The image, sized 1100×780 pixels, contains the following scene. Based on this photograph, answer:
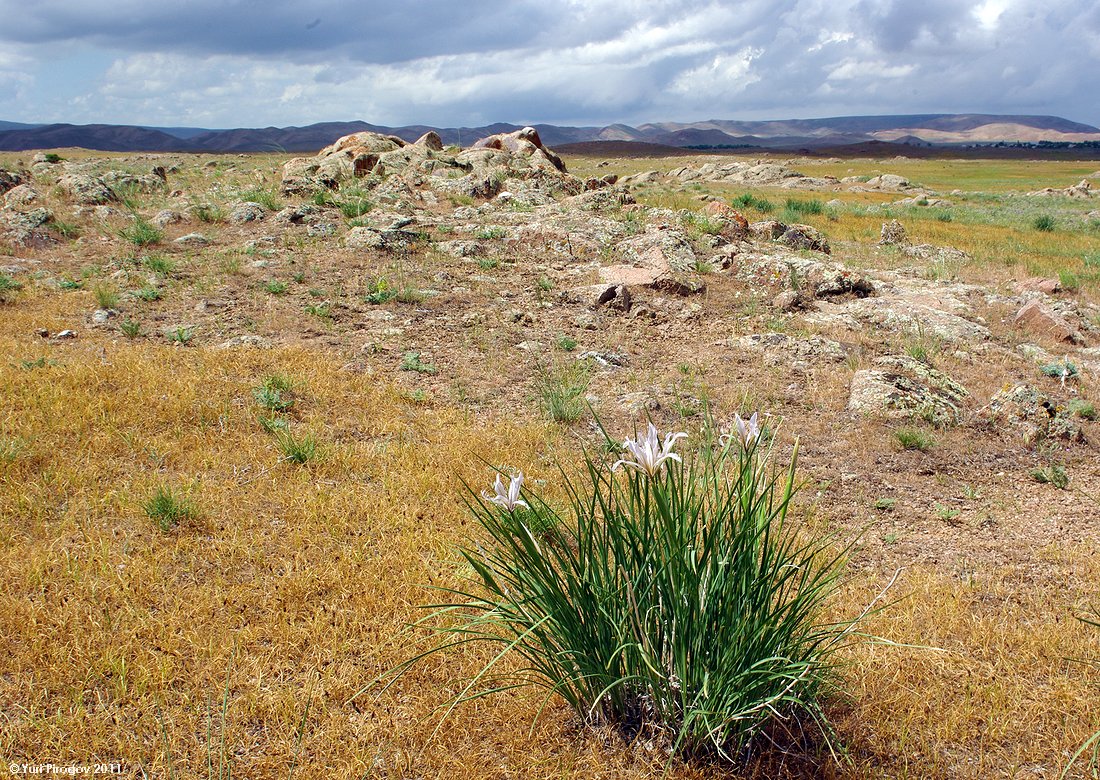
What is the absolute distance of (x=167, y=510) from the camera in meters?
3.81

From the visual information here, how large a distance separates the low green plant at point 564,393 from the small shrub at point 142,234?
6.77 meters

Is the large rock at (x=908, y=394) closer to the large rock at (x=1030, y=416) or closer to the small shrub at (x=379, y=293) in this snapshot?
the large rock at (x=1030, y=416)

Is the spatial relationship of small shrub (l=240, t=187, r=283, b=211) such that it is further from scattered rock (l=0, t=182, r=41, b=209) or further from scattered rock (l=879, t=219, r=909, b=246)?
scattered rock (l=879, t=219, r=909, b=246)

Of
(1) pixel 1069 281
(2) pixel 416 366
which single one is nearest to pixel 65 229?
(2) pixel 416 366

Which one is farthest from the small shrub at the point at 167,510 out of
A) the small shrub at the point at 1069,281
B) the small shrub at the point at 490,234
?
the small shrub at the point at 1069,281

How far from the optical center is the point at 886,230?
561 inches

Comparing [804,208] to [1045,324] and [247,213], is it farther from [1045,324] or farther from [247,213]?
[247,213]

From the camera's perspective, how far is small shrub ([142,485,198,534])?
148 inches

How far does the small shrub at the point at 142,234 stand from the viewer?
977cm

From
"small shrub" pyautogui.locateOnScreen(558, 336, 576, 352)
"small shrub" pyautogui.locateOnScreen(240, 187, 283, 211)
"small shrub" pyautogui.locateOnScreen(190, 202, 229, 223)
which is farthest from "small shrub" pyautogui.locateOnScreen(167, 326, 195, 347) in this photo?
"small shrub" pyautogui.locateOnScreen(240, 187, 283, 211)

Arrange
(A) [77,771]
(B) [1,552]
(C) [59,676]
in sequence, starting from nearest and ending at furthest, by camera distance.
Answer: (A) [77,771] < (C) [59,676] < (B) [1,552]

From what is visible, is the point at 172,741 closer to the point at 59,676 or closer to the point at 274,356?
the point at 59,676

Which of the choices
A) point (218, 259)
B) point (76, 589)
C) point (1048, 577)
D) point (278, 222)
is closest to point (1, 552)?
point (76, 589)

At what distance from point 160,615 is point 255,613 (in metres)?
→ 0.38
